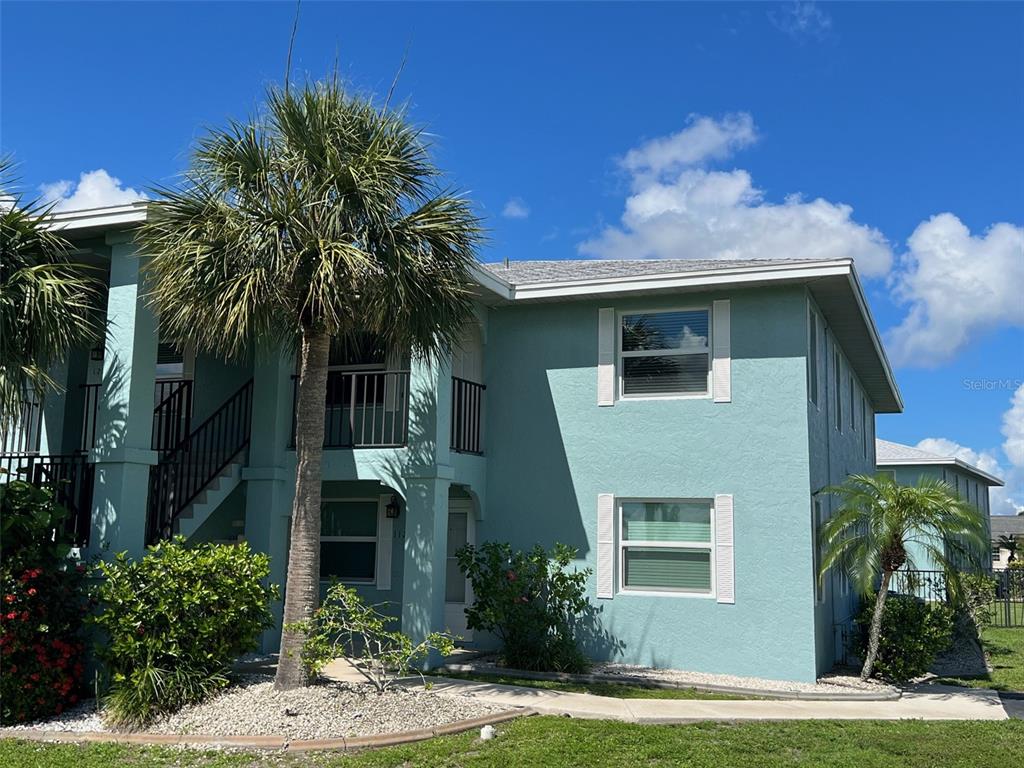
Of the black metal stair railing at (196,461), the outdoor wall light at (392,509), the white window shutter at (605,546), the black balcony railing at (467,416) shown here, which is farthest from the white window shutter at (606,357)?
the black metal stair railing at (196,461)

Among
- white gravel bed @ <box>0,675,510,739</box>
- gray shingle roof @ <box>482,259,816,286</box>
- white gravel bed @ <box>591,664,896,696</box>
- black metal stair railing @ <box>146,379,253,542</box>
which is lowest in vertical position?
white gravel bed @ <box>591,664,896,696</box>

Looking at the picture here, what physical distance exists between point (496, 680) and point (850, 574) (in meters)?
4.99

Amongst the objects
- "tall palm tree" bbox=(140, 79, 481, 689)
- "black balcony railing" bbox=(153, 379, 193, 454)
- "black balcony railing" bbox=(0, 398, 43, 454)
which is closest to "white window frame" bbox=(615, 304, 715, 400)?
"tall palm tree" bbox=(140, 79, 481, 689)

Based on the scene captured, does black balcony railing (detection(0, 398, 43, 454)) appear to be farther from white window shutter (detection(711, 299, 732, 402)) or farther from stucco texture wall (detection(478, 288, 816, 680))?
white window shutter (detection(711, 299, 732, 402))

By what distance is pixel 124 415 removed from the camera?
1082 centimetres

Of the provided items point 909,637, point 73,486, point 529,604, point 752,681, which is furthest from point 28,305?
point 909,637

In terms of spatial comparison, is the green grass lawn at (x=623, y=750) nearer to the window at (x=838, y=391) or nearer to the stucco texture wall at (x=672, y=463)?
the stucco texture wall at (x=672, y=463)

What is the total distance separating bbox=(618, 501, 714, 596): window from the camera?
1301cm

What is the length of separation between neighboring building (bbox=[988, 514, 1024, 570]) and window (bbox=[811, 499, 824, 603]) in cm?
3648

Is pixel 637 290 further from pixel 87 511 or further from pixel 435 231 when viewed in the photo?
pixel 87 511

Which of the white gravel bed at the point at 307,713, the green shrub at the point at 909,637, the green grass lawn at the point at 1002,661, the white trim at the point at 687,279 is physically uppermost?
the white trim at the point at 687,279

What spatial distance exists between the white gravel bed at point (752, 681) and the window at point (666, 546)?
1135 mm

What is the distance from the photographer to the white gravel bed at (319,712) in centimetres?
855

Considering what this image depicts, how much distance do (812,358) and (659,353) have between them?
90.4 inches
